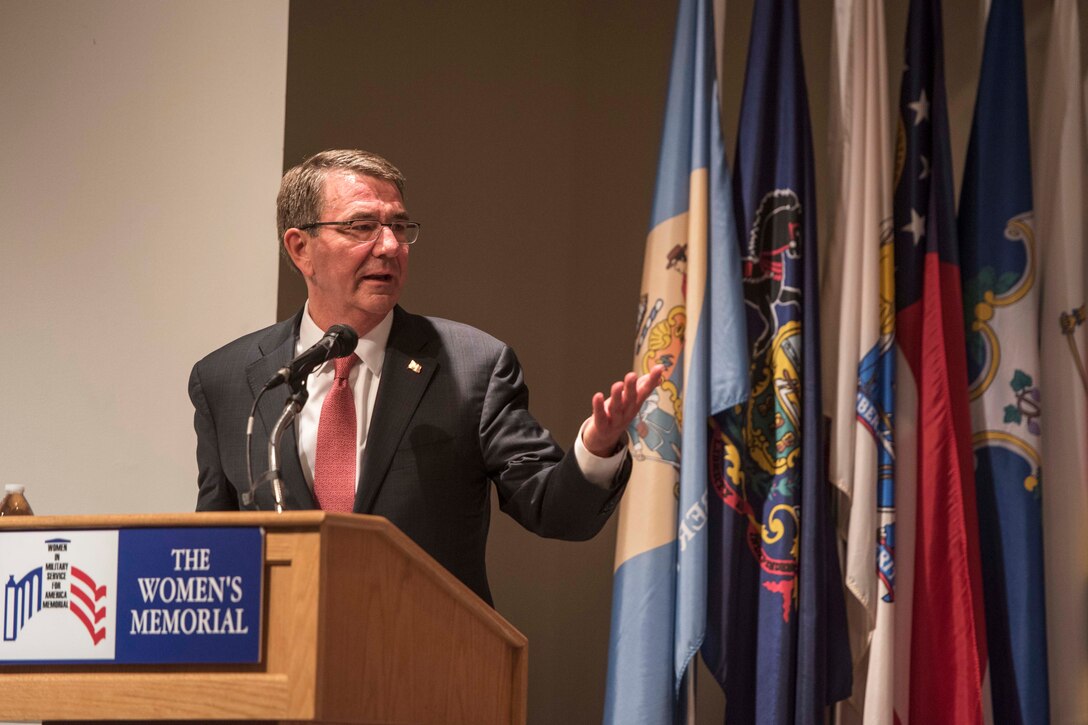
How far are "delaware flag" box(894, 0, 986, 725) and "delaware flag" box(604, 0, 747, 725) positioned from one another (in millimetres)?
476

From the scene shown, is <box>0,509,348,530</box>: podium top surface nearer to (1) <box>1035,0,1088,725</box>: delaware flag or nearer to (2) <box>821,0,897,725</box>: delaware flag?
(2) <box>821,0,897,725</box>: delaware flag

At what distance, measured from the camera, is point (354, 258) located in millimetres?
2902

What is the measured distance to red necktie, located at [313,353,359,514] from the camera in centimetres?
277

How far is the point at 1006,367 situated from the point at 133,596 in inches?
100

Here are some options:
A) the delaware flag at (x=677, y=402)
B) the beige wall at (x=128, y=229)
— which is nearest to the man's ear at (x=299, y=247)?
the beige wall at (x=128, y=229)

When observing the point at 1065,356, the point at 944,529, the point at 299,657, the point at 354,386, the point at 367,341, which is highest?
the point at 1065,356

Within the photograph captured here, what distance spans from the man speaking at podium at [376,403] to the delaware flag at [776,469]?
83cm

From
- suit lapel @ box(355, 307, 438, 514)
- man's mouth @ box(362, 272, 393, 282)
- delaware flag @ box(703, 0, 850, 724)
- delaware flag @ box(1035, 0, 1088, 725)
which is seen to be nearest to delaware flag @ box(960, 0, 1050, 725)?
delaware flag @ box(1035, 0, 1088, 725)

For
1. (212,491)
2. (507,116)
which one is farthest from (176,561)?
(507,116)

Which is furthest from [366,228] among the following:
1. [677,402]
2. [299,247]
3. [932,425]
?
[932,425]

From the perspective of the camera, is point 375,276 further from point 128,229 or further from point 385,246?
point 128,229

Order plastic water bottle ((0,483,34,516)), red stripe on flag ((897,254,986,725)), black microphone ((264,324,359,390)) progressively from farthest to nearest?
red stripe on flag ((897,254,986,725))
plastic water bottle ((0,483,34,516))
black microphone ((264,324,359,390))

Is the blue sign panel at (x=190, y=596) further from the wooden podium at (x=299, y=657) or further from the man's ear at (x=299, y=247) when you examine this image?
the man's ear at (x=299, y=247)

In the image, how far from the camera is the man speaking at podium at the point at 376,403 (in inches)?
109
